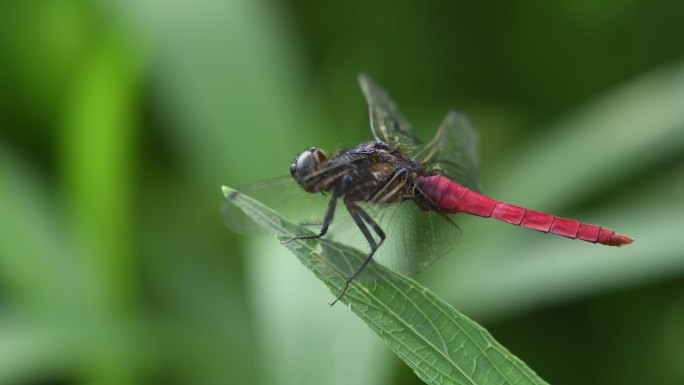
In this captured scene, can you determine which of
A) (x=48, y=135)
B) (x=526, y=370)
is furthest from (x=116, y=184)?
(x=526, y=370)

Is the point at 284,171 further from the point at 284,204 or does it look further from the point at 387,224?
the point at 387,224

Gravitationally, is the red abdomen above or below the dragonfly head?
below

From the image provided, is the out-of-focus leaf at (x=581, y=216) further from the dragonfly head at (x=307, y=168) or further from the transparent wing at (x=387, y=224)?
the dragonfly head at (x=307, y=168)

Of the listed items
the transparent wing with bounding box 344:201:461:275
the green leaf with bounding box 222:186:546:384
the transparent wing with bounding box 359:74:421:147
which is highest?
the transparent wing with bounding box 359:74:421:147

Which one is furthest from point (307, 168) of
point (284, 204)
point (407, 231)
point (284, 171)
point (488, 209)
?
point (284, 171)

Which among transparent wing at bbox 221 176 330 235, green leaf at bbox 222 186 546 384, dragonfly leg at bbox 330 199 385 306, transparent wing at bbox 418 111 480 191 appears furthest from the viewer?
transparent wing at bbox 418 111 480 191

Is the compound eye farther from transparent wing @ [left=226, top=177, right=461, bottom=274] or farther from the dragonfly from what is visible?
transparent wing @ [left=226, top=177, right=461, bottom=274]

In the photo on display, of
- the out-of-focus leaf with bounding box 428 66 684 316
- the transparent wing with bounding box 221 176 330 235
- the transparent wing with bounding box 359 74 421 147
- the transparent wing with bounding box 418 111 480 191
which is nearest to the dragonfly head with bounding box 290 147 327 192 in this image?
the transparent wing with bounding box 221 176 330 235
